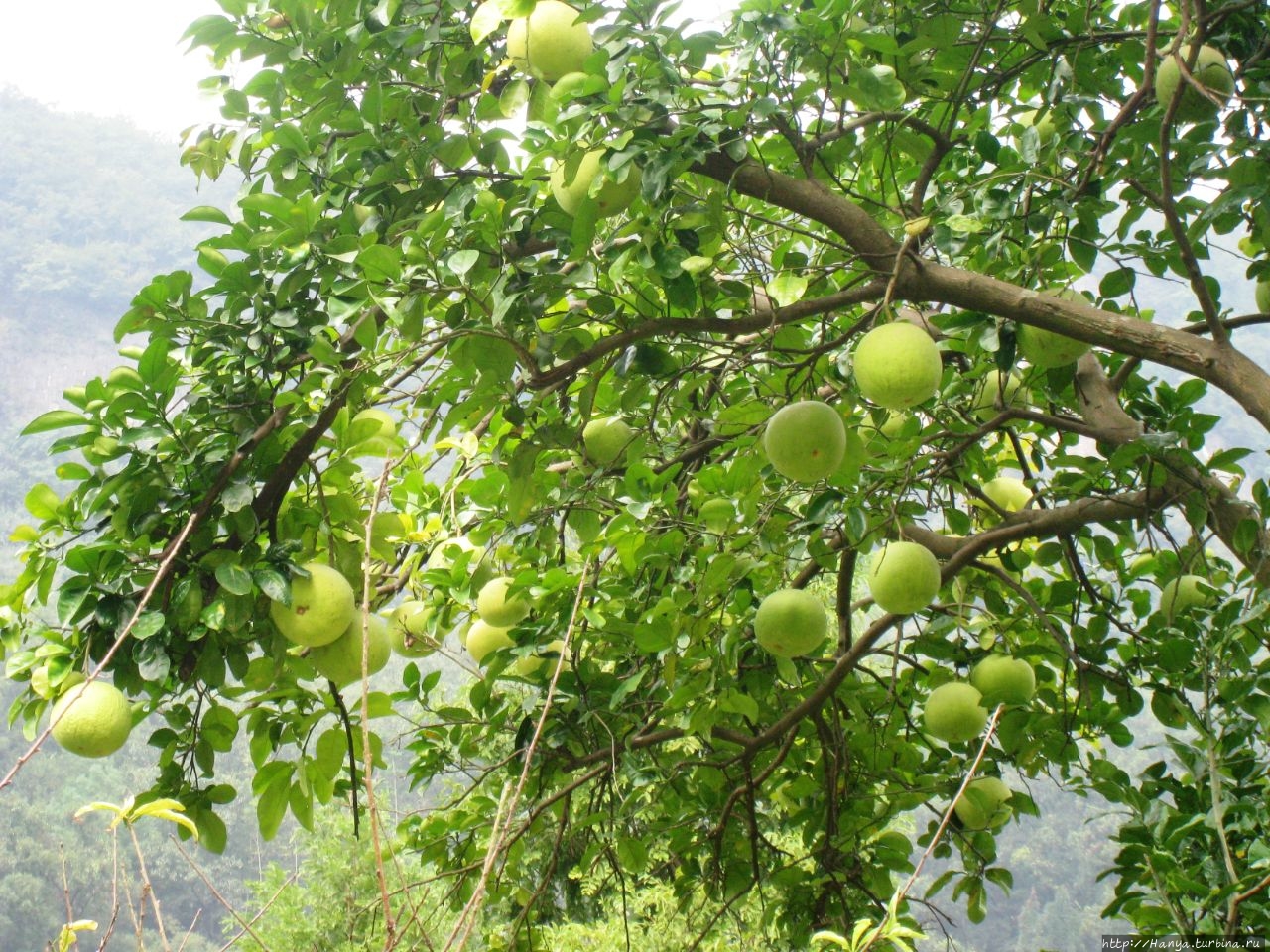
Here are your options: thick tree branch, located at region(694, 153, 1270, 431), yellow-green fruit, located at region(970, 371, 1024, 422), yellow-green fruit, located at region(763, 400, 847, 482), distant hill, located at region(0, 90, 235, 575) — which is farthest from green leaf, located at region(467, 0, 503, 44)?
distant hill, located at region(0, 90, 235, 575)

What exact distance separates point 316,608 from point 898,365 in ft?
3.03

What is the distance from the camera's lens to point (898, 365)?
148cm

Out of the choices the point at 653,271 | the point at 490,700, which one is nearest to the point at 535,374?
the point at 653,271

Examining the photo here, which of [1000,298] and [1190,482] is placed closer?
[1000,298]

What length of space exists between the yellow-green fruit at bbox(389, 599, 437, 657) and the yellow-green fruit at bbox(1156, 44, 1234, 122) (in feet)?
6.02

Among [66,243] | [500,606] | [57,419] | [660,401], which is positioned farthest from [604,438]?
[66,243]

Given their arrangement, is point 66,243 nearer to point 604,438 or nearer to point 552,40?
point 604,438

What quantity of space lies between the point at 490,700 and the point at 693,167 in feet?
4.92

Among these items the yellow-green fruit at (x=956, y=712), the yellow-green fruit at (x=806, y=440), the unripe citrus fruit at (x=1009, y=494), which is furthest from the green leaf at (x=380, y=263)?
the unripe citrus fruit at (x=1009, y=494)

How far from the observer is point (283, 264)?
65.3 inches

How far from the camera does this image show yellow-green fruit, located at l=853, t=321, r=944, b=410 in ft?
4.86

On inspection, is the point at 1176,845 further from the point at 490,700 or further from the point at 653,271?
the point at 490,700

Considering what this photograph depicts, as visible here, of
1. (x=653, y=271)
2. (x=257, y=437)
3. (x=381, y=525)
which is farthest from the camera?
(x=381, y=525)

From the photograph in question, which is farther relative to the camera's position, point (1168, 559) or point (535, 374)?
point (1168, 559)
